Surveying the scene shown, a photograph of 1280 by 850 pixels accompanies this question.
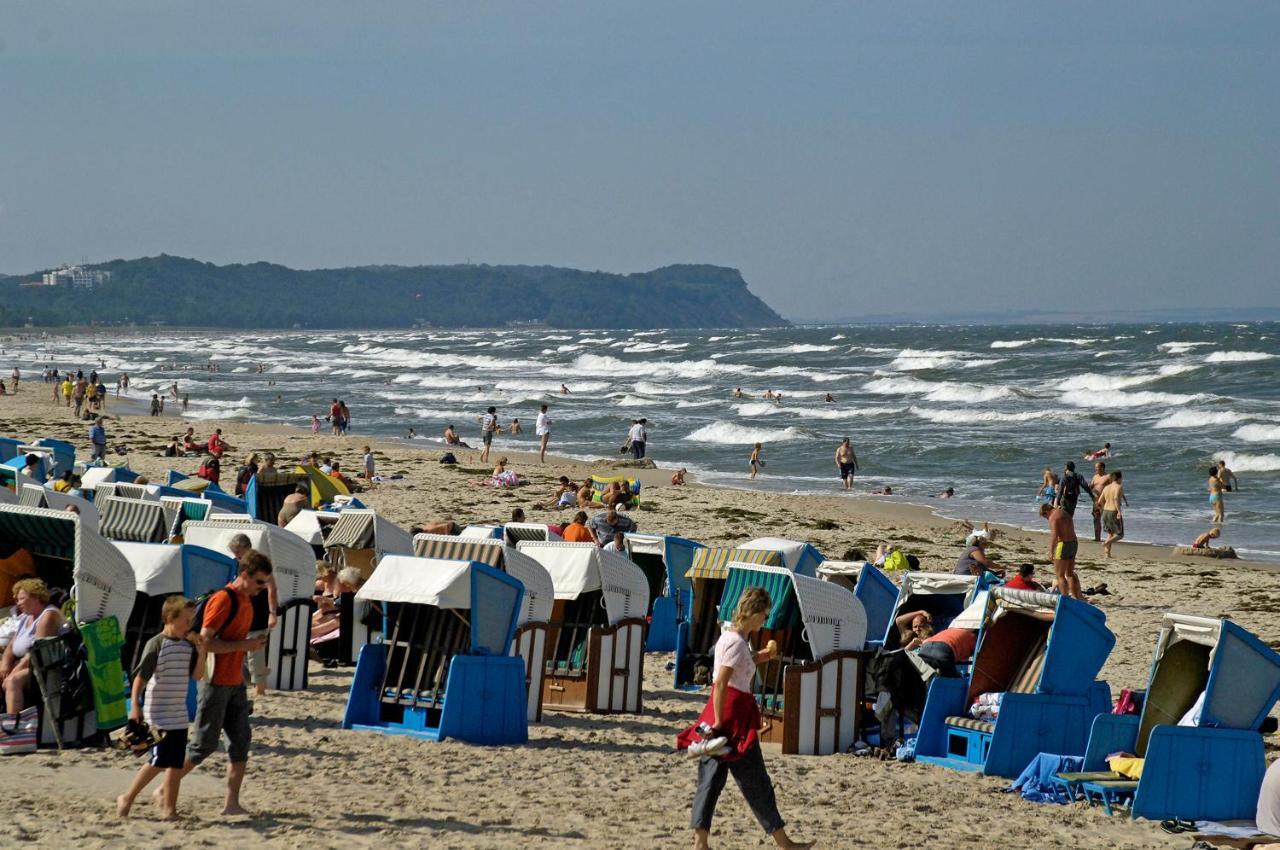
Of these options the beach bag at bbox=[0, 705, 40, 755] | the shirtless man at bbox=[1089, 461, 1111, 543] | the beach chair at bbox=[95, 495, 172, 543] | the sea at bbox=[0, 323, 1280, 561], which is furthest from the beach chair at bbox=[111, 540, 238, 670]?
the sea at bbox=[0, 323, 1280, 561]

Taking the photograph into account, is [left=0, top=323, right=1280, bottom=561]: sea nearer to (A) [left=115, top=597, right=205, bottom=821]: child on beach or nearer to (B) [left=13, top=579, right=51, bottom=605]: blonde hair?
(B) [left=13, top=579, right=51, bottom=605]: blonde hair

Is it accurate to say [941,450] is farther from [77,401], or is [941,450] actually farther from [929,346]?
[929,346]

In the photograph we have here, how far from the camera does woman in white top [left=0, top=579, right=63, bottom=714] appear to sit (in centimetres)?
748

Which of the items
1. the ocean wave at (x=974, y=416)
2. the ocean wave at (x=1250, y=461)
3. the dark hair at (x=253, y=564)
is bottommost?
the ocean wave at (x=974, y=416)

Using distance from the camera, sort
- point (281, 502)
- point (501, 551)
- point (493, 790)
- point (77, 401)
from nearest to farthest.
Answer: point (493, 790)
point (501, 551)
point (281, 502)
point (77, 401)

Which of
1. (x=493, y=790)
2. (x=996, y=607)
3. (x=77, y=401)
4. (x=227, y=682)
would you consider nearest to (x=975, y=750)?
(x=996, y=607)

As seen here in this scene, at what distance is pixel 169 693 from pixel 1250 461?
29045 mm

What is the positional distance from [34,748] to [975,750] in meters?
4.72

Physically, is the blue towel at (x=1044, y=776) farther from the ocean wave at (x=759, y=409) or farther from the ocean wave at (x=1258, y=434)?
the ocean wave at (x=759, y=409)

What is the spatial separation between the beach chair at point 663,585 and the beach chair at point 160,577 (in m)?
3.81

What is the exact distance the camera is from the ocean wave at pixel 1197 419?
40156 millimetres

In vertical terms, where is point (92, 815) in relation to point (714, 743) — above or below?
below

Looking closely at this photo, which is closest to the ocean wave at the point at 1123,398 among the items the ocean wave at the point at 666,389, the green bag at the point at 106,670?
the ocean wave at the point at 666,389

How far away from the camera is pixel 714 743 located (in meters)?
5.97
